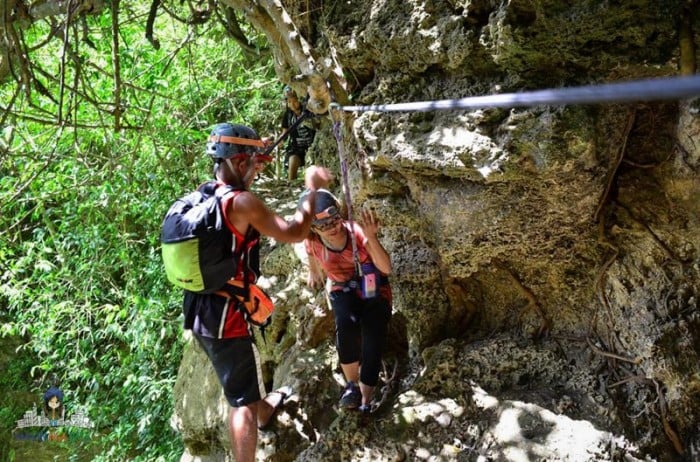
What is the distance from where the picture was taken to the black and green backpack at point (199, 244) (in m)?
2.82

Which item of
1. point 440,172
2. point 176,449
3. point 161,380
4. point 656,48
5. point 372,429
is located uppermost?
point 656,48

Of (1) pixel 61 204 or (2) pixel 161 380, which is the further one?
(1) pixel 61 204

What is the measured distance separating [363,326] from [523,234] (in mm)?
1047

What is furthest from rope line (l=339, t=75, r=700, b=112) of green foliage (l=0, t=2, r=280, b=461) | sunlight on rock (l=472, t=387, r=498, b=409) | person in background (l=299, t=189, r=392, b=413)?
green foliage (l=0, t=2, r=280, b=461)

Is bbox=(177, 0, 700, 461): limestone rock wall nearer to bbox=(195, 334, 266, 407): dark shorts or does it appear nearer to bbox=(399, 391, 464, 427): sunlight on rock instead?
bbox=(399, 391, 464, 427): sunlight on rock

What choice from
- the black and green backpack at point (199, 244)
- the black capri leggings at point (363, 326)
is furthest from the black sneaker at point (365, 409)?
the black and green backpack at point (199, 244)

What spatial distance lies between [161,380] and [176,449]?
0.72m

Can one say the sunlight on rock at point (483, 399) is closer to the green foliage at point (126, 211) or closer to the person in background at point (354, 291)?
the person in background at point (354, 291)

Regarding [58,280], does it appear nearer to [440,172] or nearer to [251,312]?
[251,312]

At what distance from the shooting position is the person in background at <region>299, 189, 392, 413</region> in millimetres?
3223

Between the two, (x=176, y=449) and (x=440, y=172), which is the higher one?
(x=440, y=172)

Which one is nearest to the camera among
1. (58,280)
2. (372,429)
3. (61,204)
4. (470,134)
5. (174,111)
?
(470,134)

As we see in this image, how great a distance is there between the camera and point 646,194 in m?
Result: 2.84

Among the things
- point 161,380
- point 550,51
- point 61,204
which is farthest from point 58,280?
point 550,51
